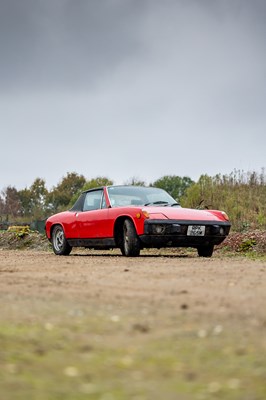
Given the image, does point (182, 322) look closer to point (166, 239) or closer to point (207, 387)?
point (207, 387)

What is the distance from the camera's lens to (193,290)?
21.5 feet

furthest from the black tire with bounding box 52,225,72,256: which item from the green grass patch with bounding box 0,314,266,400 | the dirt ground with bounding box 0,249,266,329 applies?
the green grass patch with bounding box 0,314,266,400

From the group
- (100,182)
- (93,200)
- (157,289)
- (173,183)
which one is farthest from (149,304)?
(173,183)

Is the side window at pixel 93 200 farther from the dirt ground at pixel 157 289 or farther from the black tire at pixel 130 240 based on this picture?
the dirt ground at pixel 157 289

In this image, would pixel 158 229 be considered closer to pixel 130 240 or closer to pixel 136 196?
pixel 130 240

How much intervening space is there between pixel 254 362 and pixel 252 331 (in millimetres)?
727

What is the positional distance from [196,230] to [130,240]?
1.27 metres

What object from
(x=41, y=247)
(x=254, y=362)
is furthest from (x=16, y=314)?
(x=41, y=247)

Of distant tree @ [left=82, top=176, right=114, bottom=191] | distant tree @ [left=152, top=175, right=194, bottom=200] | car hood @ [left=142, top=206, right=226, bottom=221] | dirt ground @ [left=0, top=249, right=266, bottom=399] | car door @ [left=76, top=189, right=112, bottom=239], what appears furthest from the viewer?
distant tree @ [left=152, top=175, right=194, bottom=200]

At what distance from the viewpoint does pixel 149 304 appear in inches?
222

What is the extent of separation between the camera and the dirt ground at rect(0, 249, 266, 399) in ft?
14.5

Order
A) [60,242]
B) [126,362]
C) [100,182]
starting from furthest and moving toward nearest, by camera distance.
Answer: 1. [100,182]
2. [60,242]
3. [126,362]

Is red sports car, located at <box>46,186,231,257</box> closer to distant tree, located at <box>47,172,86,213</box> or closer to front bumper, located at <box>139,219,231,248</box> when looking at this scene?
front bumper, located at <box>139,219,231,248</box>

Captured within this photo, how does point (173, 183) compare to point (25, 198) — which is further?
point (173, 183)
